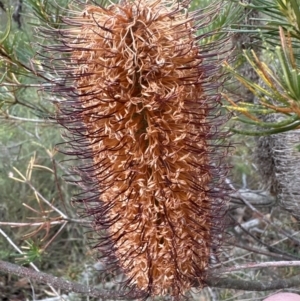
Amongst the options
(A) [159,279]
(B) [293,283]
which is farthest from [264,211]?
(A) [159,279]

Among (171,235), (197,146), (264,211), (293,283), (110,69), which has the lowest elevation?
(264,211)

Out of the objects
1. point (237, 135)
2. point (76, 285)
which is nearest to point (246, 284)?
point (76, 285)

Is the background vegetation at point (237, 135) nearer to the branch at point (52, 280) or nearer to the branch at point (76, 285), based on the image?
the branch at point (76, 285)

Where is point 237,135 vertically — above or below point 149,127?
below

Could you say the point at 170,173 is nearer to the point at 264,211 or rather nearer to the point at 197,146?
the point at 197,146

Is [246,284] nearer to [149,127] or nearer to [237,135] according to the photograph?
[149,127]

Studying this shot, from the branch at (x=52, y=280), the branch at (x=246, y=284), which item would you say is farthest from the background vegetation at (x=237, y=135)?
the branch at (x=52, y=280)
